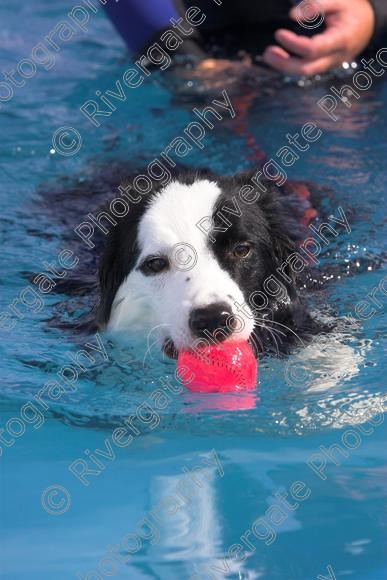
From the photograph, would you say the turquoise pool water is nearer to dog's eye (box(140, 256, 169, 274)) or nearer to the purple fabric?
dog's eye (box(140, 256, 169, 274))

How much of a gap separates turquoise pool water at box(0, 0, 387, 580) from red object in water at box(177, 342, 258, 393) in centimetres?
7

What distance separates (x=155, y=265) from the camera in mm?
3375

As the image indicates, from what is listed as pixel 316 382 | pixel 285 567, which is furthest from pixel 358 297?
pixel 285 567

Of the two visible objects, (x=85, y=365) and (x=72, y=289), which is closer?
(x=85, y=365)

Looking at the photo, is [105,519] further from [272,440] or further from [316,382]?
[316,382]

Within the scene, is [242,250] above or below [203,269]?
above

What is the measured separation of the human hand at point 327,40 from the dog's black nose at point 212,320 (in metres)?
2.77

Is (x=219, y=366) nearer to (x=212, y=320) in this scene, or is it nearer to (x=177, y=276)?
(x=212, y=320)

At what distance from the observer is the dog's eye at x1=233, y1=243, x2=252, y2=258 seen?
132 inches

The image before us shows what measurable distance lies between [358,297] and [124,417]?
123cm

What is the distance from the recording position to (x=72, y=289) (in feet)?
13.4

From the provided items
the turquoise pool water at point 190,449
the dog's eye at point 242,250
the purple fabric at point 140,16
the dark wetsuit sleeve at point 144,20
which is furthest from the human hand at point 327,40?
the dog's eye at point 242,250

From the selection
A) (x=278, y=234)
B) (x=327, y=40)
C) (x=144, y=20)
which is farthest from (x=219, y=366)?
(x=144, y=20)

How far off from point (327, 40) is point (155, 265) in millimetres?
2645
